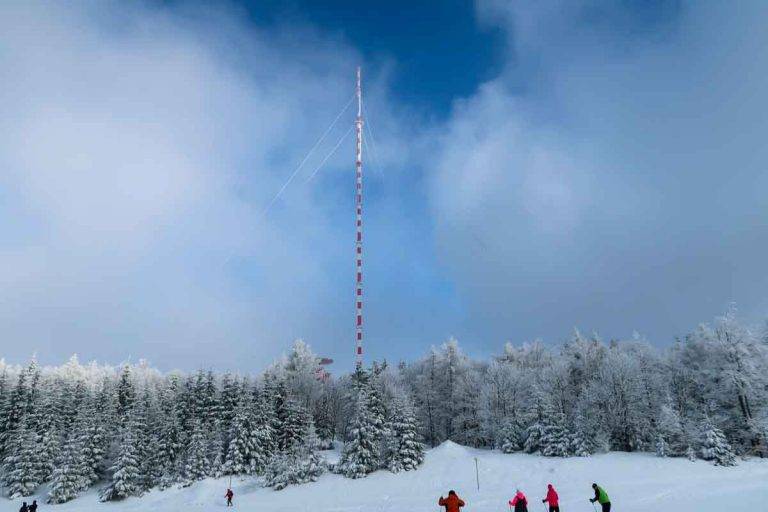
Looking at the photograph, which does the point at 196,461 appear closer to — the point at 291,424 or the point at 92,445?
the point at 291,424

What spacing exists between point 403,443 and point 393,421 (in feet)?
7.87

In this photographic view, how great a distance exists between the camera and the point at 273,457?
50938 mm

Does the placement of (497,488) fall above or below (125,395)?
below

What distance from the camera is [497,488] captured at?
37.8 metres

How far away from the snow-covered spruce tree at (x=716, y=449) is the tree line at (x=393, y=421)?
0.33ft

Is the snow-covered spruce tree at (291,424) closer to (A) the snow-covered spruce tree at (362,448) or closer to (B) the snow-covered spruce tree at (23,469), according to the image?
(A) the snow-covered spruce tree at (362,448)

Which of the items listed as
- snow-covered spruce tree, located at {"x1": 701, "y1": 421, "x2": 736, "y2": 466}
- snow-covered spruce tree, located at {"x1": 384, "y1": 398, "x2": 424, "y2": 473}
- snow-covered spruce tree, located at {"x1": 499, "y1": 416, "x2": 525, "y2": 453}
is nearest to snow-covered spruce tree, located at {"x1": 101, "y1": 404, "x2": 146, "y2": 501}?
snow-covered spruce tree, located at {"x1": 384, "y1": 398, "x2": 424, "y2": 473}

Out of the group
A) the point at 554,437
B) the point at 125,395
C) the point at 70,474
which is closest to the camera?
the point at 554,437

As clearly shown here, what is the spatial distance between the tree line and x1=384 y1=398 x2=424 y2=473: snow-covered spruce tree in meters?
0.13

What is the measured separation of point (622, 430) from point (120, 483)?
50.3m

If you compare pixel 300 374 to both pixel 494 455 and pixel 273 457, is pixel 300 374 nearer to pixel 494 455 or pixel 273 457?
pixel 273 457

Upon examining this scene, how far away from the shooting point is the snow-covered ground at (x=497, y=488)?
1093 inches

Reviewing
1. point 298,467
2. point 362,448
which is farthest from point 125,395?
point 362,448

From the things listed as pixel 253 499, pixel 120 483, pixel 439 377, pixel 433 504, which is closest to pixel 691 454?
pixel 433 504
